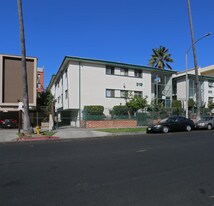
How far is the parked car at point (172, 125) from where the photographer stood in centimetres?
2093

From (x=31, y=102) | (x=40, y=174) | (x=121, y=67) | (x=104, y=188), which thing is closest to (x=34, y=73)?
(x=31, y=102)

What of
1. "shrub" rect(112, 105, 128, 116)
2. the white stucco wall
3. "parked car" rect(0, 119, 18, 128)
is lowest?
"parked car" rect(0, 119, 18, 128)

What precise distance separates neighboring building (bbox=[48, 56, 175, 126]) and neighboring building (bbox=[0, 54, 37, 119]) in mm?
4464

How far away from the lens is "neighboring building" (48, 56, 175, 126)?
30094mm

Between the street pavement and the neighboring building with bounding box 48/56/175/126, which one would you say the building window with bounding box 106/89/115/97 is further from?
the street pavement

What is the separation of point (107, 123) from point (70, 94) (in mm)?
6231

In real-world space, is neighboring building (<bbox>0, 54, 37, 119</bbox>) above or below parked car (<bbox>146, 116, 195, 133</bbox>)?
above

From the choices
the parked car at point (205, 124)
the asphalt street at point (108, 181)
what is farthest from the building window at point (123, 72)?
the asphalt street at point (108, 181)

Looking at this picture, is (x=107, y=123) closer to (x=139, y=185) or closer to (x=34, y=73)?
(x=34, y=73)

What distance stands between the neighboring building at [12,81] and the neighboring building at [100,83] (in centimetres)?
446

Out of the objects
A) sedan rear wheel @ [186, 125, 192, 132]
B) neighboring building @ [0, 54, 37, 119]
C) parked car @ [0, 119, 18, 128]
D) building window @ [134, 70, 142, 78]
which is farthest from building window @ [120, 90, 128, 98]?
parked car @ [0, 119, 18, 128]

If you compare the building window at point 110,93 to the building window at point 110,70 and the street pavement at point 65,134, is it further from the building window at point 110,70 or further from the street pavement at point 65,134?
the street pavement at point 65,134

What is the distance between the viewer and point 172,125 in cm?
2158

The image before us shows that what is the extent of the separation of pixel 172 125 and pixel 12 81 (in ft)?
56.2
